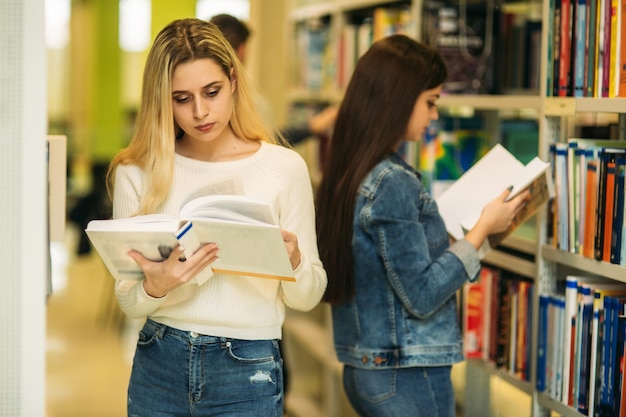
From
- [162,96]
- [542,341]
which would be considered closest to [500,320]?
[542,341]

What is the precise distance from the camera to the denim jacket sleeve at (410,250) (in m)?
2.05

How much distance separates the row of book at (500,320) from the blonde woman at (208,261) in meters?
0.93

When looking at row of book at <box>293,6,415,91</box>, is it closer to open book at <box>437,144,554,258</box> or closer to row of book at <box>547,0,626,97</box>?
row of book at <box>547,0,626,97</box>

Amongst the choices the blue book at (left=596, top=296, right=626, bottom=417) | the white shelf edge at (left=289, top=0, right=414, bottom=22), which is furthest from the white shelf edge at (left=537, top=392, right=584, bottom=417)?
the white shelf edge at (left=289, top=0, right=414, bottom=22)

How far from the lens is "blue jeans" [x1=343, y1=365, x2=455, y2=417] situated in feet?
6.90

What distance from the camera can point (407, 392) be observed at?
83.2 inches

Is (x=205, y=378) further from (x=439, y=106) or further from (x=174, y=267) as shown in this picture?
(x=439, y=106)

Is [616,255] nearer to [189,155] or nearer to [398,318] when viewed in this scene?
[398,318]

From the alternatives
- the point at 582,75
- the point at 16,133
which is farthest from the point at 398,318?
the point at 16,133

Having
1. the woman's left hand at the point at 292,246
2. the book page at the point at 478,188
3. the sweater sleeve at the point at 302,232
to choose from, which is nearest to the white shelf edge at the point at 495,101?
the book page at the point at 478,188

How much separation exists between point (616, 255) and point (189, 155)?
1058 millimetres

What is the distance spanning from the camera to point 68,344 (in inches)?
223

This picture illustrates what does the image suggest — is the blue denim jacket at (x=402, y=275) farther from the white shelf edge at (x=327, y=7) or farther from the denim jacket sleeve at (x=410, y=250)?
the white shelf edge at (x=327, y=7)

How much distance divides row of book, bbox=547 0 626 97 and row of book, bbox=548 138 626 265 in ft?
0.49
